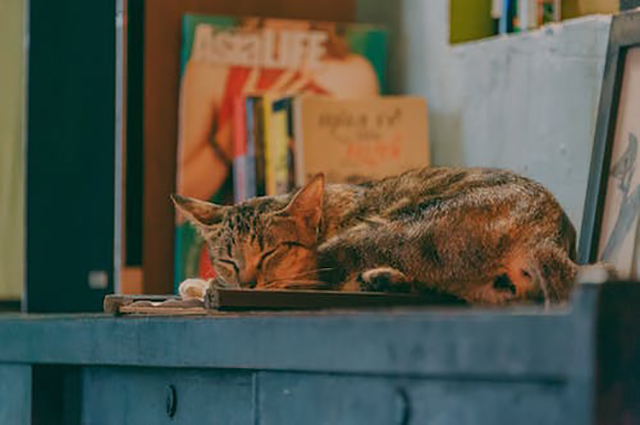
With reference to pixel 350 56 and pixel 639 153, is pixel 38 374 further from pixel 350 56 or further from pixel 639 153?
pixel 350 56

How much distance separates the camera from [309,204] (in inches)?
62.6

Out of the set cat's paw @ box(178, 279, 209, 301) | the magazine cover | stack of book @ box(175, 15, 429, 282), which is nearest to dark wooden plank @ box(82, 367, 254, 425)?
cat's paw @ box(178, 279, 209, 301)

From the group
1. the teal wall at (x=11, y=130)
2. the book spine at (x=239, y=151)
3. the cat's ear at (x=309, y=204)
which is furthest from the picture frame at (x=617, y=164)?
the teal wall at (x=11, y=130)

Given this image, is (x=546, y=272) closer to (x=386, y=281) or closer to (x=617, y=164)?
(x=386, y=281)

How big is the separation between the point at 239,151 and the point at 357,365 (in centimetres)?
163

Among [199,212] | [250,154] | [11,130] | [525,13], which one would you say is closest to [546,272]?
[199,212]

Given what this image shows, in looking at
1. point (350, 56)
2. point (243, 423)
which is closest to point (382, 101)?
point (350, 56)

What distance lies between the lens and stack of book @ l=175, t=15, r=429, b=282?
245 centimetres

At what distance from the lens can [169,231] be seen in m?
2.60

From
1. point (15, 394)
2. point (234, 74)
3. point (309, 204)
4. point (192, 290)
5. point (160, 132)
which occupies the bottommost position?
point (15, 394)

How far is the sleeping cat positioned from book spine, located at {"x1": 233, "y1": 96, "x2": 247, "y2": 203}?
89 cm

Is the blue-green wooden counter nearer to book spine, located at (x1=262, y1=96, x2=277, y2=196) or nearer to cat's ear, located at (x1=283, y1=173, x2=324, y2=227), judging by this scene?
cat's ear, located at (x1=283, y1=173, x2=324, y2=227)

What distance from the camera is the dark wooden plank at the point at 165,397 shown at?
1214 mm

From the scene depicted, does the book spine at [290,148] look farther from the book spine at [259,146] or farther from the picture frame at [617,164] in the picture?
the picture frame at [617,164]
